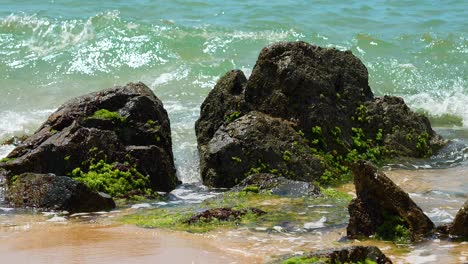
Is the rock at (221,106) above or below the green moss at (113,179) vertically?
above

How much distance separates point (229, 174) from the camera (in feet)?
35.3

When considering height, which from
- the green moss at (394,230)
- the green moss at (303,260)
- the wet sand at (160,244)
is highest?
the green moss at (303,260)

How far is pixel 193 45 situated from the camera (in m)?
21.0

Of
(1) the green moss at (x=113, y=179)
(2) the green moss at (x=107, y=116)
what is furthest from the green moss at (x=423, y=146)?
(2) the green moss at (x=107, y=116)

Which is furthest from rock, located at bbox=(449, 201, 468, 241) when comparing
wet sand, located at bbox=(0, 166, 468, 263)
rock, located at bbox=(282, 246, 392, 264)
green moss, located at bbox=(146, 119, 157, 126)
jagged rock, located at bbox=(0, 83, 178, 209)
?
green moss, located at bbox=(146, 119, 157, 126)

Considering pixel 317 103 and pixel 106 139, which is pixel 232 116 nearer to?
pixel 317 103

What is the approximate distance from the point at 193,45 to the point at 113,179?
36.1 feet

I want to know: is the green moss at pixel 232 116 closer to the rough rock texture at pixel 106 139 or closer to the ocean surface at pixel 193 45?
the rough rock texture at pixel 106 139

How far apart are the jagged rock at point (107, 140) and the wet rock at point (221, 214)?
213 centimetres

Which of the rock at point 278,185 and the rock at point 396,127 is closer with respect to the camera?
the rock at point 278,185

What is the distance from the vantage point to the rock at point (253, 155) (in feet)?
35.2

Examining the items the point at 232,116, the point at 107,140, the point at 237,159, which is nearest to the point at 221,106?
the point at 232,116

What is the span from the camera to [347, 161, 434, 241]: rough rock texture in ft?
25.4

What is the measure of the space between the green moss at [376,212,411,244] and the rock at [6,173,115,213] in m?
3.38
